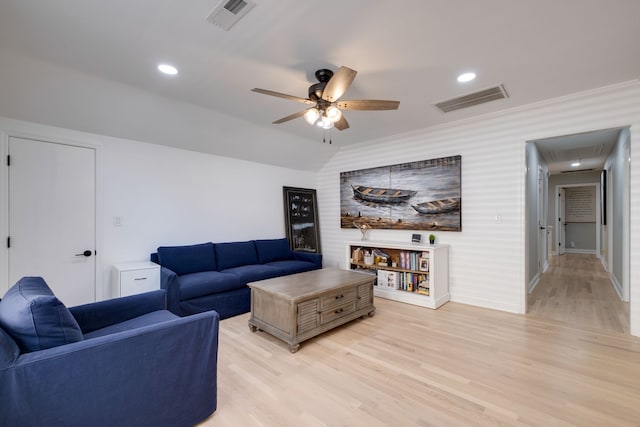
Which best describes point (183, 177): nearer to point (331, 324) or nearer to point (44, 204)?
point (44, 204)

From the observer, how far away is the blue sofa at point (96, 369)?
4.06ft

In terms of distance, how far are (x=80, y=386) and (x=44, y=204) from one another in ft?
8.86

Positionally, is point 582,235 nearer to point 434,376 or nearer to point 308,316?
point 434,376

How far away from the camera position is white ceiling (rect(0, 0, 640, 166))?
183cm

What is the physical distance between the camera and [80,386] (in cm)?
134

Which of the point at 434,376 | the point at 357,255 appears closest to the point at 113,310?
the point at 434,376

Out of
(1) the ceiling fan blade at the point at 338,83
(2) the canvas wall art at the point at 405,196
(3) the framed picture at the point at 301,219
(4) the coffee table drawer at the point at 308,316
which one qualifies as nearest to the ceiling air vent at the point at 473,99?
(2) the canvas wall art at the point at 405,196

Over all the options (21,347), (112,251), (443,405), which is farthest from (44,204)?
(443,405)

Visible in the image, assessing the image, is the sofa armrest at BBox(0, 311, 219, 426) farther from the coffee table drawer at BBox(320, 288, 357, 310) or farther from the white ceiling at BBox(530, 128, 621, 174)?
the white ceiling at BBox(530, 128, 621, 174)

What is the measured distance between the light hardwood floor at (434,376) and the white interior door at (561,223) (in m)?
7.14

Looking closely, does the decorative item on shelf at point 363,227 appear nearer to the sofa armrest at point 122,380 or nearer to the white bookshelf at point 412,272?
the white bookshelf at point 412,272

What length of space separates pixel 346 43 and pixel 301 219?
151 inches

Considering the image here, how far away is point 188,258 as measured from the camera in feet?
12.3

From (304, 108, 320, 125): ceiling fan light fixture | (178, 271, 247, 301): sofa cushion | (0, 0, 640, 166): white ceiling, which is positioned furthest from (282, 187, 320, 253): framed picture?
(304, 108, 320, 125): ceiling fan light fixture
